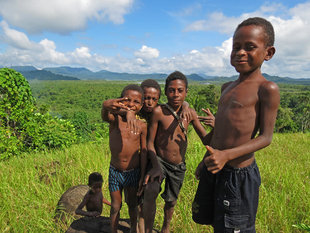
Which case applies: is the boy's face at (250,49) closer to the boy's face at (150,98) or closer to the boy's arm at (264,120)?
the boy's arm at (264,120)

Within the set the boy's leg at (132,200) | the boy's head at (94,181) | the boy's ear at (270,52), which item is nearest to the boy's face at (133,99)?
the boy's leg at (132,200)

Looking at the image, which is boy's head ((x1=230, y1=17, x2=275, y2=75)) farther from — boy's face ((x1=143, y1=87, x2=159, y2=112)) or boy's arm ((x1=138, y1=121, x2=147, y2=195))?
boy's arm ((x1=138, y1=121, x2=147, y2=195))

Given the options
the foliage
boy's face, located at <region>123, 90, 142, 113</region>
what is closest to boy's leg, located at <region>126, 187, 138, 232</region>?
boy's face, located at <region>123, 90, 142, 113</region>

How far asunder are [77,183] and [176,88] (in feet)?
9.02

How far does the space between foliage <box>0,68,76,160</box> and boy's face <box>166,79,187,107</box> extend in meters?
4.54

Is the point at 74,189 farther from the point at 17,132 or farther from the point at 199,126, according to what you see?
the point at 17,132

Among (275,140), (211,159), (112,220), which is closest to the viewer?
(211,159)

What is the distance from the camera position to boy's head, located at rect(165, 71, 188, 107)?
193cm

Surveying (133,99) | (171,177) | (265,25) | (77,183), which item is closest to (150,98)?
(133,99)

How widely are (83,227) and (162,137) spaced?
1381 mm

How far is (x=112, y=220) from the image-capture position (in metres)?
2.02

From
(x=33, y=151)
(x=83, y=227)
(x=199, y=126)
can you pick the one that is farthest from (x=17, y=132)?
(x=199, y=126)

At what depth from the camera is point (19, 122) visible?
5293mm

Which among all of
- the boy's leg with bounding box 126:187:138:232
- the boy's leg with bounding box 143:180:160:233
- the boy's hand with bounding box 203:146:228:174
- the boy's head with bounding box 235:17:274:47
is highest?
the boy's head with bounding box 235:17:274:47
